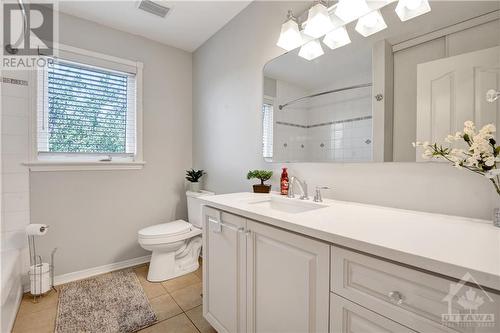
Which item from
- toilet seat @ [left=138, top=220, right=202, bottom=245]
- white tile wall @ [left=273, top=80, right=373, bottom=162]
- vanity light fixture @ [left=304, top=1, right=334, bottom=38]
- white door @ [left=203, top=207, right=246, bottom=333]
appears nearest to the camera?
white door @ [left=203, top=207, right=246, bottom=333]

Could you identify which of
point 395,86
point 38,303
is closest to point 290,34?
point 395,86

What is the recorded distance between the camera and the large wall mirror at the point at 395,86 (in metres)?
0.94

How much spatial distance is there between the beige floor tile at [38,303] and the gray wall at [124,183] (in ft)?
0.87

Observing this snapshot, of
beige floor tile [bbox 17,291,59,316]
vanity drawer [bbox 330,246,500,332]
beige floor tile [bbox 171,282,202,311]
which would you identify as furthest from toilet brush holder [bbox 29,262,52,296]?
vanity drawer [bbox 330,246,500,332]

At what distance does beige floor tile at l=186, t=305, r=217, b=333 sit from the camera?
1507mm

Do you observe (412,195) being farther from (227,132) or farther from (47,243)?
(47,243)

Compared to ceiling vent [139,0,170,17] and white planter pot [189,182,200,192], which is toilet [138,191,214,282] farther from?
ceiling vent [139,0,170,17]

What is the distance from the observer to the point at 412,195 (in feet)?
3.61

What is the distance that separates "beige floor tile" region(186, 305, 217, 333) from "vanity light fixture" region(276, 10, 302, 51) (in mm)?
1965

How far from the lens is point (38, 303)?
1.79 m

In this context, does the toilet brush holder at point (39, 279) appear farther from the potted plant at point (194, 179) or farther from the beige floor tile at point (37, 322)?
the potted plant at point (194, 179)

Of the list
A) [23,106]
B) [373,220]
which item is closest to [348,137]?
[373,220]

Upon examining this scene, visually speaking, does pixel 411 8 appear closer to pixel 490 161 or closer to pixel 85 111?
pixel 490 161

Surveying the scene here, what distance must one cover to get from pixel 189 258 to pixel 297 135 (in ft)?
5.33
